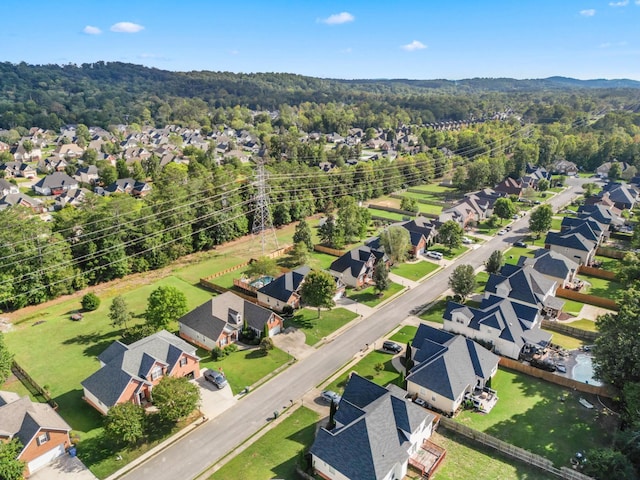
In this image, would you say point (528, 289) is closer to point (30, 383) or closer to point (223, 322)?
point (223, 322)

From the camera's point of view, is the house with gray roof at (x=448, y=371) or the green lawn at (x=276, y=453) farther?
the house with gray roof at (x=448, y=371)

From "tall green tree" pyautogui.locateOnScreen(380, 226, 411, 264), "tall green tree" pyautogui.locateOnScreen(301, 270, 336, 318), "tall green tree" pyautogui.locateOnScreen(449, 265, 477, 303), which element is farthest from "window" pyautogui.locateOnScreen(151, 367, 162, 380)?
"tall green tree" pyautogui.locateOnScreen(380, 226, 411, 264)

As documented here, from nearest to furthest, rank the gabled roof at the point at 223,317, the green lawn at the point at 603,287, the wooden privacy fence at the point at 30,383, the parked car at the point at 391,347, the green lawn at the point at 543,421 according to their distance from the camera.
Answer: the green lawn at the point at 543,421, the wooden privacy fence at the point at 30,383, the parked car at the point at 391,347, the gabled roof at the point at 223,317, the green lawn at the point at 603,287

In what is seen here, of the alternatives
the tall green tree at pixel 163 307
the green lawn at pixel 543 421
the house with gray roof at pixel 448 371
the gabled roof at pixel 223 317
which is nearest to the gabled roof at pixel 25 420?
the tall green tree at pixel 163 307

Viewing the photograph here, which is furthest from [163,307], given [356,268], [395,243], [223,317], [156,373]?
[395,243]

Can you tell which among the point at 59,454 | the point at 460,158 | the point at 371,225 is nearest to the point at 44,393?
the point at 59,454

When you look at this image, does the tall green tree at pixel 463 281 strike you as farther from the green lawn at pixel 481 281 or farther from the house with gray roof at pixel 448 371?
the house with gray roof at pixel 448 371

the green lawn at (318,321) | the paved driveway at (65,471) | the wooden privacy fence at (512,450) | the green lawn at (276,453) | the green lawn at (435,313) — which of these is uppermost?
the green lawn at (318,321)
